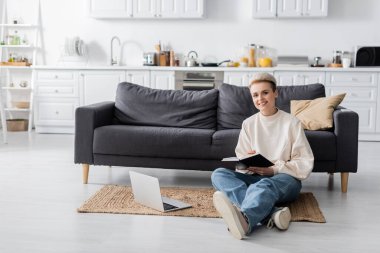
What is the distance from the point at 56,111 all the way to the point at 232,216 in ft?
15.4

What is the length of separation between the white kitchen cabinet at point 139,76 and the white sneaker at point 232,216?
414 cm

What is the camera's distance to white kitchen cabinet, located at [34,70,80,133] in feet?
22.0

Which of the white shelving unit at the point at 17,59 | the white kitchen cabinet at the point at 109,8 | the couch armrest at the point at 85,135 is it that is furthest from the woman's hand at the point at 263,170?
the white shelving unit at the point at 17,59

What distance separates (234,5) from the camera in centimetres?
695

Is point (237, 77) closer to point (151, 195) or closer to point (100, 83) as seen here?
point (100, 83)

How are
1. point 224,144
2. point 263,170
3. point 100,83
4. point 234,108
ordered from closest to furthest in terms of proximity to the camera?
point 263,170, point 224,144, point 234,108, point 100,83

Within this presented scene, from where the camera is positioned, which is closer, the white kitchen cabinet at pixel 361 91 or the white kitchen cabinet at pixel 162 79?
the white kitchen cabinet at pixel 361 91

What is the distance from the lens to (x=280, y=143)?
3.17 m

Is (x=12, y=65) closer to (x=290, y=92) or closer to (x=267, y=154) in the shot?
(x=290, y=92)

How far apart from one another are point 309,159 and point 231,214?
0.79m

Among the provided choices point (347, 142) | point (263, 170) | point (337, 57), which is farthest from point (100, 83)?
point (263, 170)

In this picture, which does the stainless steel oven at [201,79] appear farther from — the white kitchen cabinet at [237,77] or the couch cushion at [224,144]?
the couch cushion at [224,144]

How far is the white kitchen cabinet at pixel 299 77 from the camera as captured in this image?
20.8 ft

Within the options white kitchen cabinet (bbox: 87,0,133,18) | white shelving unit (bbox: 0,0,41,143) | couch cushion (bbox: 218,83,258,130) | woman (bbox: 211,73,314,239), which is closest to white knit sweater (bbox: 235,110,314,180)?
woman (bbox: 211,73,314,239)
